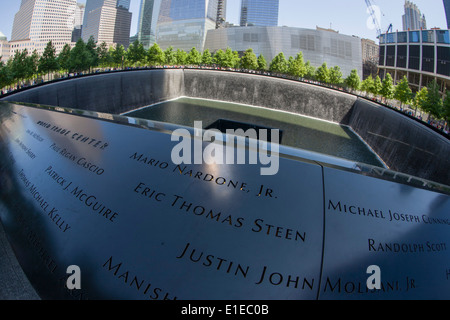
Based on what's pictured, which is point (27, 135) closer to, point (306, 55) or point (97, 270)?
point (97, 270)

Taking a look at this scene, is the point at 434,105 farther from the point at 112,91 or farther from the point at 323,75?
the point at 112,91

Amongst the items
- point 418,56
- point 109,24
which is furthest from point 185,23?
point 109,24

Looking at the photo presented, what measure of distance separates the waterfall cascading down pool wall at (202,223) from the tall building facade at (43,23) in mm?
191747

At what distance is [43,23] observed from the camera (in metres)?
173

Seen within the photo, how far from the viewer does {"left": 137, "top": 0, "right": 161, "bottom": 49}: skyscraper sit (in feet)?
571

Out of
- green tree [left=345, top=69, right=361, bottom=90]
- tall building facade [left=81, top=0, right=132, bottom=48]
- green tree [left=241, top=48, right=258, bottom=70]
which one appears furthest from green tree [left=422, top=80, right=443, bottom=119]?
tall building facade [left=81, top=0, right=132, bottom=48]

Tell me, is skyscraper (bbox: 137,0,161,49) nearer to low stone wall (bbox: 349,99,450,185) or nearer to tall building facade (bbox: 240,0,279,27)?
tall building facade (bbox: 240,0,279,27)

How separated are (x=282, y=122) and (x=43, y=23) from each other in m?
199

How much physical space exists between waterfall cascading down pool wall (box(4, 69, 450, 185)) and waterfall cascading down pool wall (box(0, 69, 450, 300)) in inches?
452

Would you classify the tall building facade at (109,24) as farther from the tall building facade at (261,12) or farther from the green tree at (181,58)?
the green tree at (181,58)

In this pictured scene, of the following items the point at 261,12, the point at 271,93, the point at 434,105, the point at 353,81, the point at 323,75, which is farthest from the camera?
the point at 261,12

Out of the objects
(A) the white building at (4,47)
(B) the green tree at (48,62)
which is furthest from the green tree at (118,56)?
(A) the white building at (4,47)

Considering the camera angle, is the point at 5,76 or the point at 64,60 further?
the point at 64,60

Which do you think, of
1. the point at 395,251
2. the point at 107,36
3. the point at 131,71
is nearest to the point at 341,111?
the point at 131,71
